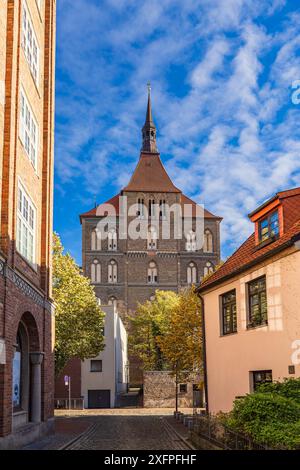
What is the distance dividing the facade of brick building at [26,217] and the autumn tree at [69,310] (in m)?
13.6

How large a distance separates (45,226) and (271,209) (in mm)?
8751

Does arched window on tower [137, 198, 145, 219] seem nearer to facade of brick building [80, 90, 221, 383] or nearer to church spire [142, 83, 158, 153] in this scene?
facade of brick building [80, 90, 221, 383]

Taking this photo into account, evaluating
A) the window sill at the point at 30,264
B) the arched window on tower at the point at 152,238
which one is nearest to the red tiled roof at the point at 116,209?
the arched window on tower at the point at 152,238

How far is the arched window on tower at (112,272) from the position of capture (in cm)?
9019

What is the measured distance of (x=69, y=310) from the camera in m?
39.0

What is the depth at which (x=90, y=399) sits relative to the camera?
54719 mm

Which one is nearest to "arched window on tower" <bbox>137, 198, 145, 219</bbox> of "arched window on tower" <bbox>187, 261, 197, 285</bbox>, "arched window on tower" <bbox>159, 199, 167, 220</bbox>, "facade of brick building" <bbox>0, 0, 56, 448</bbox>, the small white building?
"arched window on tower" <bbox>159, 199, 167, 220</bbox>

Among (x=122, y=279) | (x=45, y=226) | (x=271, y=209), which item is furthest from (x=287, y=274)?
(x=122, y=279)

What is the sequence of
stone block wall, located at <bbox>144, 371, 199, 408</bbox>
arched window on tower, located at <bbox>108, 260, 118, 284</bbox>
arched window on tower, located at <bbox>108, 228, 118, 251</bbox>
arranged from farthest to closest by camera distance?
arched window on tower, located at <bbox>108, 228, 118, 251</bbox> → arched window on tower, located at <bbox>108, 260, 118, 284</bbox> → stone block wall, located at <bbox>144, 371, 199, 408</bbox>

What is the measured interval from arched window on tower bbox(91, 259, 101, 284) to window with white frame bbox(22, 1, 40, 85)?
219ft

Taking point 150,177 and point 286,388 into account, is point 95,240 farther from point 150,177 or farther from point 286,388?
point 286,388

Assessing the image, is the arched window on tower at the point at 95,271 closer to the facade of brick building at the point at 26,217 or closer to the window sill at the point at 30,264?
the facade of brick building at the point at 26,217

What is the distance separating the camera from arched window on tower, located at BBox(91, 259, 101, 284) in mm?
89500
